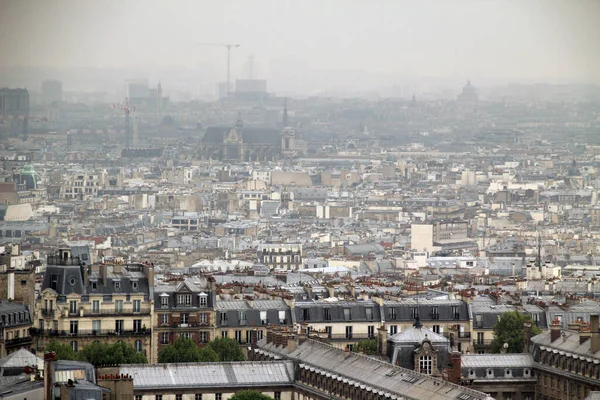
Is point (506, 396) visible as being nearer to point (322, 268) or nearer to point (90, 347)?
point (90, 347)

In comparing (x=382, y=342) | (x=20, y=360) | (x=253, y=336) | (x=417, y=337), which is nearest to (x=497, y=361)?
(x=382, y=342)

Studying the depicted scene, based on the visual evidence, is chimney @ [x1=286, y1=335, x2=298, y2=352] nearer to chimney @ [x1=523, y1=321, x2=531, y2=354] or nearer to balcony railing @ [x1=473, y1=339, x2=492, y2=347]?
chimney @ [x1=523, y1=321, x2=531, y2=354]

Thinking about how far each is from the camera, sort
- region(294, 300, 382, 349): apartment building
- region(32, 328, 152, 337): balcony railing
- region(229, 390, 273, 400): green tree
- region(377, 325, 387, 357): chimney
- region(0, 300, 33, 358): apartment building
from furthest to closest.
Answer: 1. region(294, 300, 382, 349): apartment building
2. region(32, 328, 152, 337): balcony railing
3. region(0, 300, 33, 358): apartment building
4. region(377, 325, 387, 357): chimney
5. region(229, 390, 273, 400): green tree

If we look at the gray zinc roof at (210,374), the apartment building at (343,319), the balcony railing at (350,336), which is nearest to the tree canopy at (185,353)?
the apartment building at (343,319)

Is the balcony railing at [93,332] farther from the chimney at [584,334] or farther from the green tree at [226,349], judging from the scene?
the chimney at [584,334]

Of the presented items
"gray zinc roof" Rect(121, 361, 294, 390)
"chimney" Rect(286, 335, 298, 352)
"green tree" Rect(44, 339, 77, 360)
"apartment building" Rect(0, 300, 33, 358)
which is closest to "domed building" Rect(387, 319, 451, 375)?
"gray zinc roof" Rect(121, 361, 294, 390)

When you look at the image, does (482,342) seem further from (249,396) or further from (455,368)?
(249,396)
